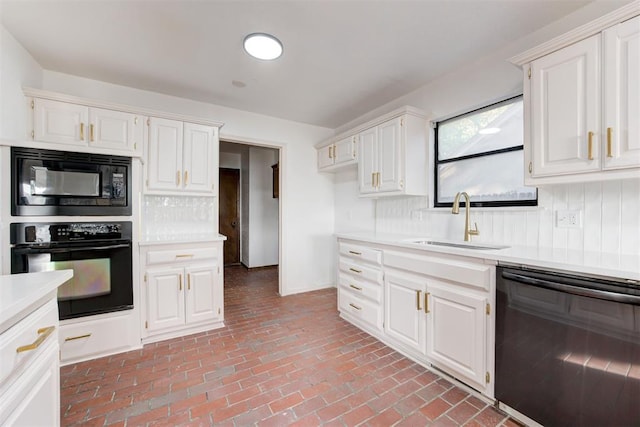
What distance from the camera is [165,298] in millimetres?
2525

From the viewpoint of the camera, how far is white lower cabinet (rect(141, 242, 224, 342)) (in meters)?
2.46

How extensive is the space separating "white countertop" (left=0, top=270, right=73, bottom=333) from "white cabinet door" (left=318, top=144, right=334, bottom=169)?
307 centimetres

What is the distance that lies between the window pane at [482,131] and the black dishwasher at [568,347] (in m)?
1.29

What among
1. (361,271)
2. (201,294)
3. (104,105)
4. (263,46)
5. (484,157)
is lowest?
(201,294)

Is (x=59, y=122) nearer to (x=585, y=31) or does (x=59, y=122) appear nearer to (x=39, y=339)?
(x=39, y=339)

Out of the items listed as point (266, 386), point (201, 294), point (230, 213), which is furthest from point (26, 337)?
point (230, 213)

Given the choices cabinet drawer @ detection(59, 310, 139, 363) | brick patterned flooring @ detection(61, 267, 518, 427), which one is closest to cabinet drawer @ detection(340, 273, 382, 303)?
brick patterned flooring @ detection(61, 267, 518, 427)

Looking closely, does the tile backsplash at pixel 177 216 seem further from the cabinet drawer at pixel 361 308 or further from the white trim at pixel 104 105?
the cabinet drawer at pixel 361 308

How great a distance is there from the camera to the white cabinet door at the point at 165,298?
2.46m

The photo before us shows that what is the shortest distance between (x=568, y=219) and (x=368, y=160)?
1840 mm

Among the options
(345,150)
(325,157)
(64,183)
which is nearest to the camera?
(64,183)

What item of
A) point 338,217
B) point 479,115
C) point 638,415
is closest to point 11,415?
point 638,415

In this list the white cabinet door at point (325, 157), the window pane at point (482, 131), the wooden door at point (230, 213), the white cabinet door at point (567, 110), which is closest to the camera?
the white cabinet door at point (567, 110)

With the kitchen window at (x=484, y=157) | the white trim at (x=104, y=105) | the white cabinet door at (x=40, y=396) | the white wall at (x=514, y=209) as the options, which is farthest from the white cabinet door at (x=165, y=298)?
the kitchen window at (x=484, y=157)
